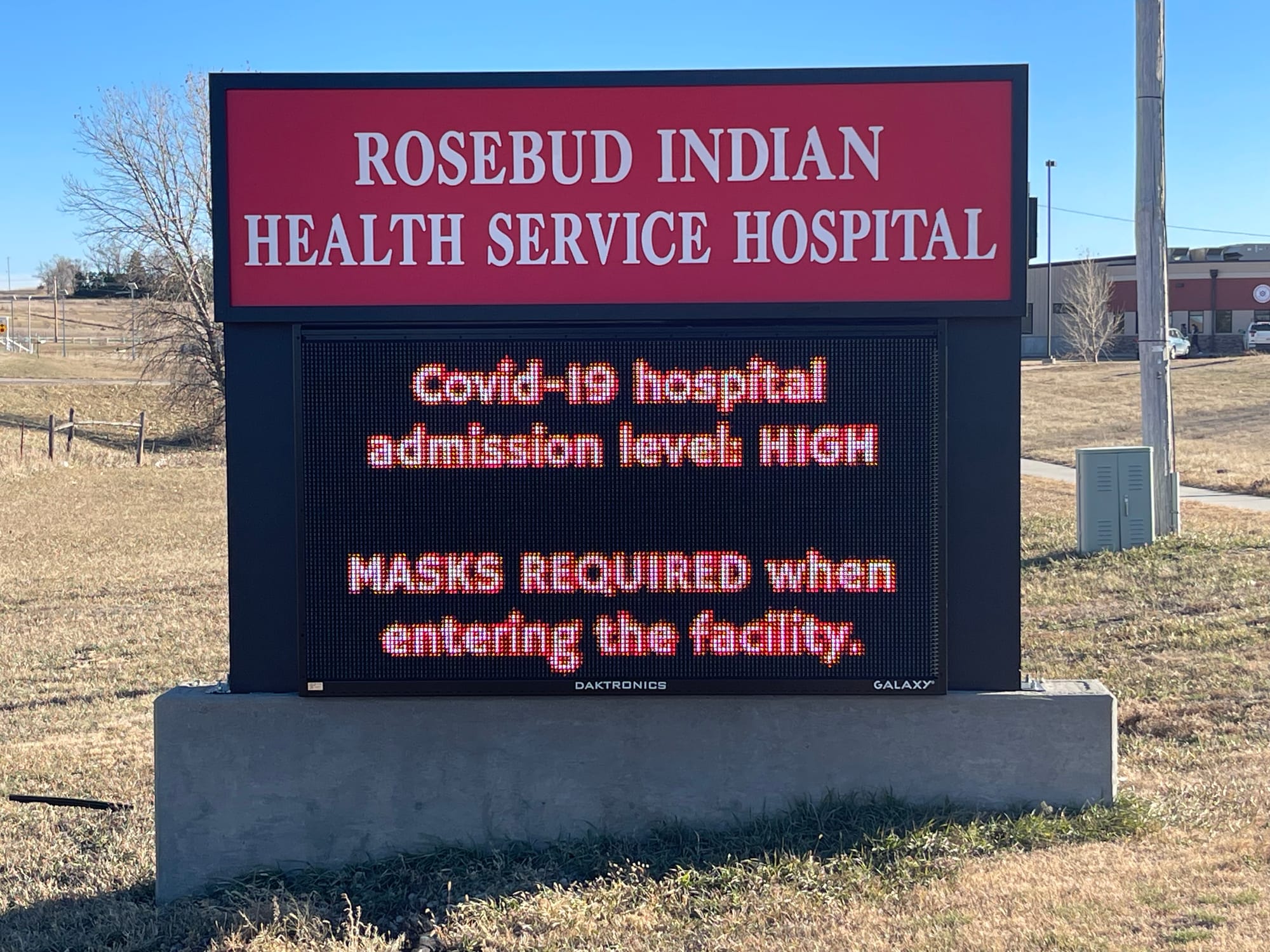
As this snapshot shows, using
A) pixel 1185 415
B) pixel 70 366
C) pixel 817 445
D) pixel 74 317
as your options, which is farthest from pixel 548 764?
pixel 74 317

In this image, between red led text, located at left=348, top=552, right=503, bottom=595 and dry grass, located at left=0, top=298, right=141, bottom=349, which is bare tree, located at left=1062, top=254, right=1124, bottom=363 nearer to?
red led text, located at left=348, top=552, right=503, bottom=595

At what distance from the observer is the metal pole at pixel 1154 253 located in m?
13.0

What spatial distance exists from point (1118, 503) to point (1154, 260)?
99.4 inches

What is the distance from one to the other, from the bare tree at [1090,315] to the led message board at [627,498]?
61035 millimetres

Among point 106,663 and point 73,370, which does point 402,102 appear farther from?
point 73,370

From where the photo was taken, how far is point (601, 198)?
5.14 meters

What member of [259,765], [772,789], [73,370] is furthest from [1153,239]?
[73,370]

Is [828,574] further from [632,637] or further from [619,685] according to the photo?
[619,685]

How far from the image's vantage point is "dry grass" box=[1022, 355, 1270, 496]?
25.1 meters

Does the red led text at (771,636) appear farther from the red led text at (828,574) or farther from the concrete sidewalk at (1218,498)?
the concrete sidewalk at (1218,498)

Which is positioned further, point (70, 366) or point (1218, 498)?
point (70, 366)

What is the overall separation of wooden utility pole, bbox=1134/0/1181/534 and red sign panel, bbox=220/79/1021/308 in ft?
28.7

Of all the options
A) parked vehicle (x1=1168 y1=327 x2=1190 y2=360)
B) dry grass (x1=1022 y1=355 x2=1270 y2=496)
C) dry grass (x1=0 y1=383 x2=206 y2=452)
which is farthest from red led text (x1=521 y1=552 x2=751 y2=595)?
parked vehicle (x1=1168 y1=327 x2=1190 y2=360)

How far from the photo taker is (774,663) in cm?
491
